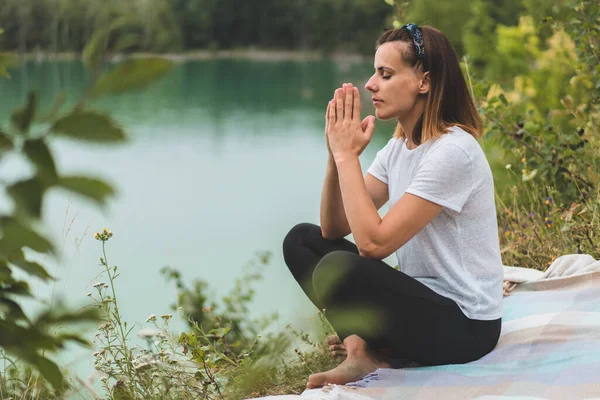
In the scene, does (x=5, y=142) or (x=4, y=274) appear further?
(x=4, y=274)

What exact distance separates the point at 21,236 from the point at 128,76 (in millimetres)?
164

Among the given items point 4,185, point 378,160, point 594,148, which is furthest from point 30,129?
point 594,148

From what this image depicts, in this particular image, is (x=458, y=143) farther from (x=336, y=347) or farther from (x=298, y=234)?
(x=336, y=347)

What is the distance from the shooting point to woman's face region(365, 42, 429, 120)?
2.19 metres

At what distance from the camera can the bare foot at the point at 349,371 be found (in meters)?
2.07

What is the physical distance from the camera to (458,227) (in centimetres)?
214

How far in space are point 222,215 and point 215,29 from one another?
129ft

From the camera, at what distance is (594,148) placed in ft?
11.5

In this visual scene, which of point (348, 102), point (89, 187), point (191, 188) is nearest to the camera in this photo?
point (89, 187)

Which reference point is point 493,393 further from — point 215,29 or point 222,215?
point 215,29

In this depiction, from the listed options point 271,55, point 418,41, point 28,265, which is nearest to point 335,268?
point 418,41

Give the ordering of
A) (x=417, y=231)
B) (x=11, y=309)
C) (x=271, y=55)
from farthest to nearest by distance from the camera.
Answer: (x=271, y=55), (x=417, y=231), (x=11, y=309)

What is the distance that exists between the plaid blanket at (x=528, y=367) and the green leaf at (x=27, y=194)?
153cm

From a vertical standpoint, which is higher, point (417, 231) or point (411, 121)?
point (411, 121)
